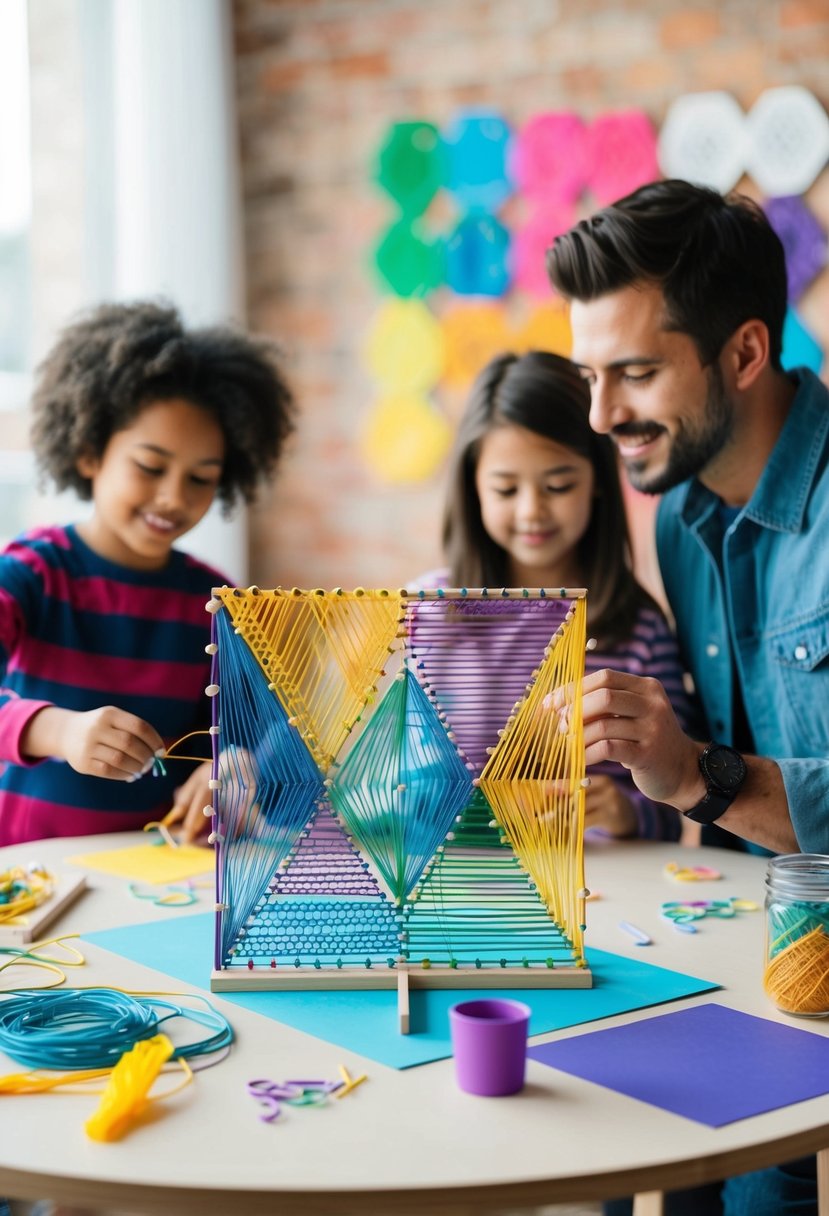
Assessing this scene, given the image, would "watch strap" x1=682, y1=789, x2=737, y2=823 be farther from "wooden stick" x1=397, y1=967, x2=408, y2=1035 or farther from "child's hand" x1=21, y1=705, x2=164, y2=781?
"child's hand" x1=21, y1=705, x2=164, y2=781

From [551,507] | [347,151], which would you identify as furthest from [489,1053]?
[347,151]

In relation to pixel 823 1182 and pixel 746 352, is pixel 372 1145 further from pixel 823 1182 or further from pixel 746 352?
pixel 746 352

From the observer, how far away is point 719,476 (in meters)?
1.96

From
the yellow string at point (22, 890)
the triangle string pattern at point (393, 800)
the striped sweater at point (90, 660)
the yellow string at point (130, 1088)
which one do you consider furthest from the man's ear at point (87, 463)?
the yellow string at point (130, 1088)

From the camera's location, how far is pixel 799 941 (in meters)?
1.14

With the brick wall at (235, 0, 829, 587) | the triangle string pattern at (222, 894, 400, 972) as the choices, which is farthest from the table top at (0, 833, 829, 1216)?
the brick wall at (235, 0, 829, 587)

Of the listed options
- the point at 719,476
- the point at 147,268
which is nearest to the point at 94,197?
the point at 147,268

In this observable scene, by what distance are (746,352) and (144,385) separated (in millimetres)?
988

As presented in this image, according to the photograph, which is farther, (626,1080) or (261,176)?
(261,176)

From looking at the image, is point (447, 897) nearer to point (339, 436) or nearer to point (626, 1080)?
point (626, 1080)

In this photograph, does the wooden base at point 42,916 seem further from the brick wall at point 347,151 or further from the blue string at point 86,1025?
the brick wall at point 347,151

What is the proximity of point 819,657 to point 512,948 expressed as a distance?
0.72m

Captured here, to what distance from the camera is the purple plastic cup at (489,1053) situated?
963 mm

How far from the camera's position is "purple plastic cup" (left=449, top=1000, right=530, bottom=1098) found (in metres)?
0.96
